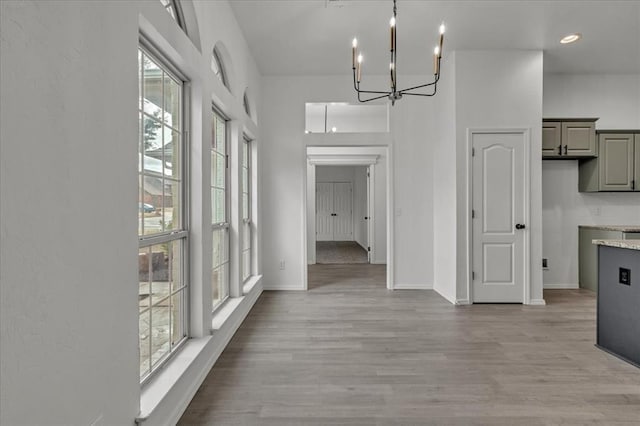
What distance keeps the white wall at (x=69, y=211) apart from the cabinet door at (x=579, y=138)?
495cm

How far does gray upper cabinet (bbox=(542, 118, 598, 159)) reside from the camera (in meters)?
4.68

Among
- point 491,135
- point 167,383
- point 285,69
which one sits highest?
point 285,69

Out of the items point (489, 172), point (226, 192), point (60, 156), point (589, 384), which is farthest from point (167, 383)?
point (489, 172)

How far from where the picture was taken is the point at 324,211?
12453 mm

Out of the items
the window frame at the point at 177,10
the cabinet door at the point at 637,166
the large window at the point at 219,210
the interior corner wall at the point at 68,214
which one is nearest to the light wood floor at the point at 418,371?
the large window at the point at 219,210

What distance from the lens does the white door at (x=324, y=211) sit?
12383 mm

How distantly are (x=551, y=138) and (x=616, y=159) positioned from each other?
0.94m

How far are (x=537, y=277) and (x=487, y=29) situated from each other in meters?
2.85

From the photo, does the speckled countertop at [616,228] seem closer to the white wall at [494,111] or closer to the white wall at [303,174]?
the white wall at [494,111]

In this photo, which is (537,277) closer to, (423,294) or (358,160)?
(423,294)

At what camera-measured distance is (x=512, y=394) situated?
224 centimetres

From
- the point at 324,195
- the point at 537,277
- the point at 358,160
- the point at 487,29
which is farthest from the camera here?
the point at 324,195

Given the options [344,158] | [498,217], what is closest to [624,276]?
[498,217]

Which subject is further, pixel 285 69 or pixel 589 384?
pixel 285 69
